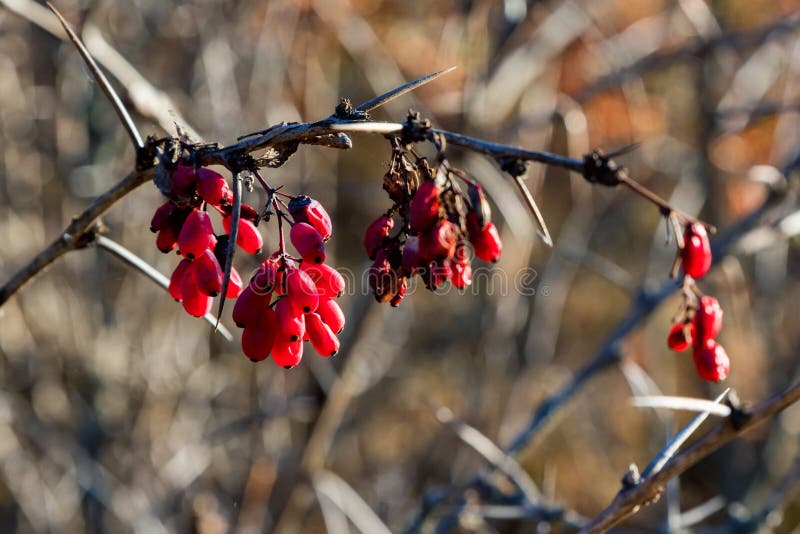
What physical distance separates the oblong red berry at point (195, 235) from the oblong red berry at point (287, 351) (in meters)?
0.20

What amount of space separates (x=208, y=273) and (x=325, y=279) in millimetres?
194

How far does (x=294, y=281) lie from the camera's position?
1271mm

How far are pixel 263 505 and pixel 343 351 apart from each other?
0.98 metres

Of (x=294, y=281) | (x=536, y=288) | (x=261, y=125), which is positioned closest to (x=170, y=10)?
(x=261, y=125)

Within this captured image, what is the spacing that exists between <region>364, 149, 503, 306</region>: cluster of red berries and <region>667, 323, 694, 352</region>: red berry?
478 mm

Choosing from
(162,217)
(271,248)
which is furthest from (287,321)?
(271,248)

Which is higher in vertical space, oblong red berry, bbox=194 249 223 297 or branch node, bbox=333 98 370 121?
branch node, bbox=333 98 370 121

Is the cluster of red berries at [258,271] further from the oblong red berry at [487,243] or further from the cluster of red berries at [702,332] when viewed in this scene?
the cluster of red berries at [702,332]

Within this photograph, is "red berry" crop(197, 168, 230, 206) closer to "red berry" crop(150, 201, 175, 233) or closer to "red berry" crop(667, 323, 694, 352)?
"red berry" crop(150, 201, 175, 233)

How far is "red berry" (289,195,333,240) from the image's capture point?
1.33 metres

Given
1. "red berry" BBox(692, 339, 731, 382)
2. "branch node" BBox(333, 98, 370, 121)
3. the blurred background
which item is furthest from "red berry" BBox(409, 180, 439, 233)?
the blurred background

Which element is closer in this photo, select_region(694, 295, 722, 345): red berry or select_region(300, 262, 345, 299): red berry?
select_region(300, 262, 345, 299): red berry

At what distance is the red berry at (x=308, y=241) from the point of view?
1.27 meters

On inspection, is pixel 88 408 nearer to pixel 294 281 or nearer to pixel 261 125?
pixel 261 125
